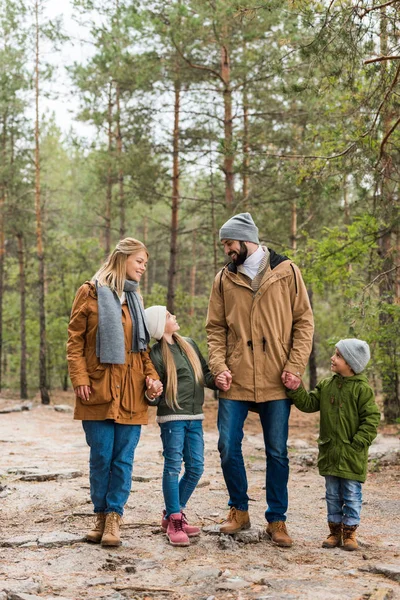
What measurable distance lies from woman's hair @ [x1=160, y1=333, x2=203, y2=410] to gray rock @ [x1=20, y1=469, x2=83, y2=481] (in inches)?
130

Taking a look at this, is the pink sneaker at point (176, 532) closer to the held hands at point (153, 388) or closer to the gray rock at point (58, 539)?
the gray rock at point (58, 539)

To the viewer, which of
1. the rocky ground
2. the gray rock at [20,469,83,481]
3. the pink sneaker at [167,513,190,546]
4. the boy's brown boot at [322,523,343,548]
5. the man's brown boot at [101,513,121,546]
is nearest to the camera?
the rocky ground

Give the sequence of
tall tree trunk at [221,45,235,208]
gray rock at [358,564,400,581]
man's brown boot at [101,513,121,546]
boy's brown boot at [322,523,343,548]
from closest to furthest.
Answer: gray rock at [358,564,400,581]
man's brown boot at [101,513,121,546]
boy's brown boot at [322,523,343,548]
tall tree trunk at [221,45,235,208]

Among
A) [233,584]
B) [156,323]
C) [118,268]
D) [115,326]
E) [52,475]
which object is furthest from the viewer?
[52,475]

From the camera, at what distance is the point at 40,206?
21297 millimetres

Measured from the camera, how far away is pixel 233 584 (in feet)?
12.8

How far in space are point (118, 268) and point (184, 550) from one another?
2.10 m

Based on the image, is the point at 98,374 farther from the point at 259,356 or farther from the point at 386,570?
the point at 386,570

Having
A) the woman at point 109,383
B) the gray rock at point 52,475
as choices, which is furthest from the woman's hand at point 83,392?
the gray rock at point 52,475

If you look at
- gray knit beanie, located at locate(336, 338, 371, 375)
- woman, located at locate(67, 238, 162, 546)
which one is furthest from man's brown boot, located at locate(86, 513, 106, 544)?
gray knit beanie, located at locate(336, 338, 371, 375)

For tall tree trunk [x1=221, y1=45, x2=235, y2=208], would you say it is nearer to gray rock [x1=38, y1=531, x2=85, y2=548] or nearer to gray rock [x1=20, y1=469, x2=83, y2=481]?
gray rock [x1=20, y1=469, x2=83, y2=481]

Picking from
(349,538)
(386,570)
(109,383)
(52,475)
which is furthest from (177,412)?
(52,475)

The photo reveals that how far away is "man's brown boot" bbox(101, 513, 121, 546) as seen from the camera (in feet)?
15.2

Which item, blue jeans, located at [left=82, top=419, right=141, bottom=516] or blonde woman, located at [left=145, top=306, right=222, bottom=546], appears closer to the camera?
blue jeans, located at [left=82, top=419, right=141, bottom=516]
